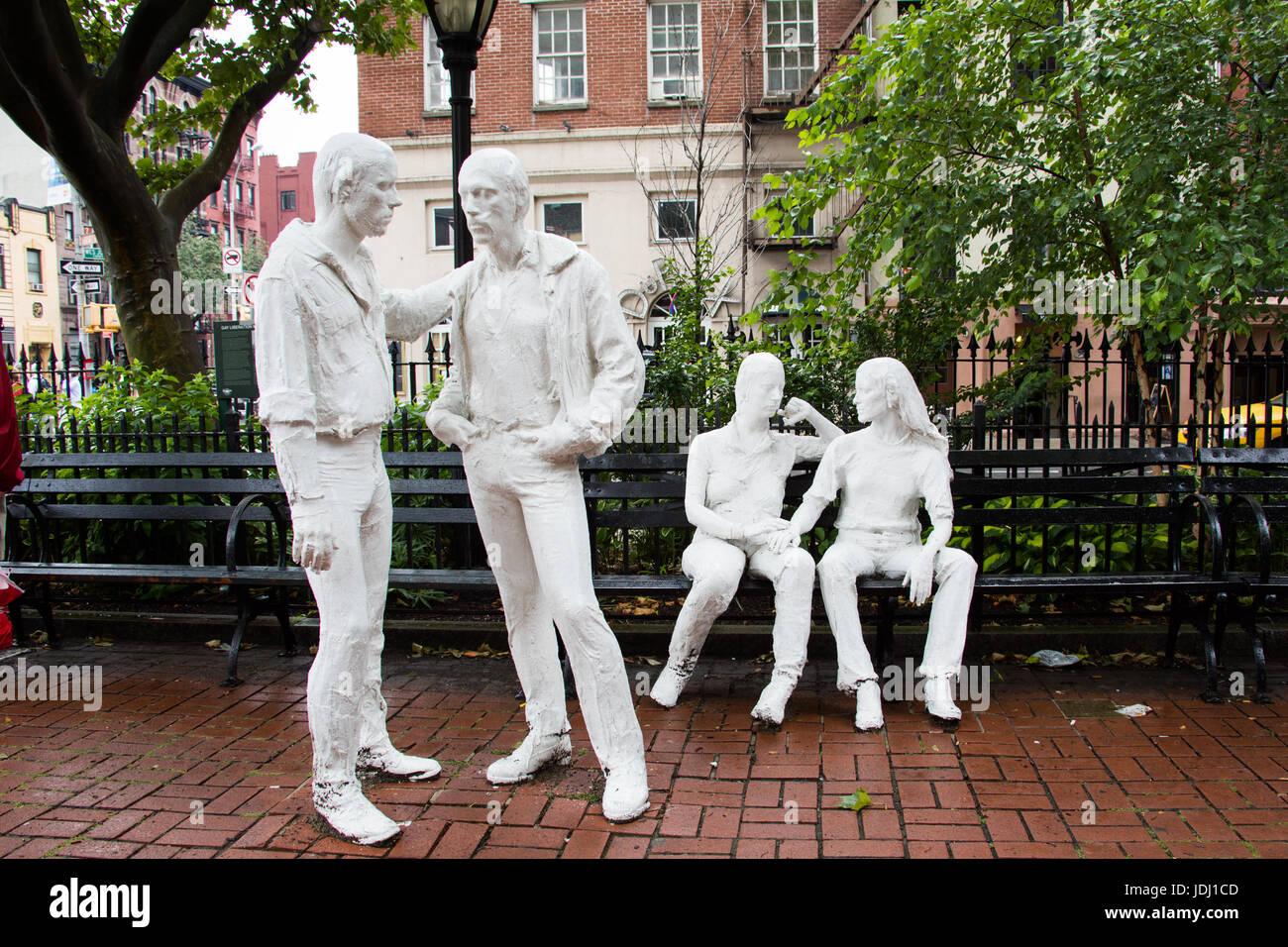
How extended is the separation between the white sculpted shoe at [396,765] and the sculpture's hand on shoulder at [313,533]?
36.5 inches

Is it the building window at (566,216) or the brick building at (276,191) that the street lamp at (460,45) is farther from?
the brick building at (276,191)

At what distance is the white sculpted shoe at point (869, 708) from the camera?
13.9 ft

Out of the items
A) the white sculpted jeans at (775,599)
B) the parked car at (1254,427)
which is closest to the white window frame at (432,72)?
the parked car at (1254,427)

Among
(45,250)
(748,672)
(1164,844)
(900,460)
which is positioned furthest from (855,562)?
(45,250)

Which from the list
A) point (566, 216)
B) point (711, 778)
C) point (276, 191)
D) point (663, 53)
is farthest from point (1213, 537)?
point (276, 191)

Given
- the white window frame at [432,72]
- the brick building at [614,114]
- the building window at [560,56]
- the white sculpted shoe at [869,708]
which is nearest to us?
the white sculpted shoe at [869,708]

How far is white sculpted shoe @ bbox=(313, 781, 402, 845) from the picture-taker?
126 inches

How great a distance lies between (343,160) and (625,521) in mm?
2689

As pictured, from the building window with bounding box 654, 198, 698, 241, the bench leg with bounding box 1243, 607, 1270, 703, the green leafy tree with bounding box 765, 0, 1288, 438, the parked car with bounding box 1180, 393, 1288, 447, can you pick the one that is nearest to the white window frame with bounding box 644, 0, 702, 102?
the building window with bounding box 654, 198, 698, 241

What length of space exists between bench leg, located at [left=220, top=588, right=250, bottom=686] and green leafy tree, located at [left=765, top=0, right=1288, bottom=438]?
3903 mm

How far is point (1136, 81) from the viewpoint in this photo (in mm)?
5871

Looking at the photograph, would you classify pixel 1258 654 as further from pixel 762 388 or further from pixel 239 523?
pixel 239 523

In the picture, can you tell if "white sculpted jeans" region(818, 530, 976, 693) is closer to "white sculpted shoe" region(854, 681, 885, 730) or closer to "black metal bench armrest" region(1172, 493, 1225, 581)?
"white sculpted shoe" region(854, 681, 885, 730)

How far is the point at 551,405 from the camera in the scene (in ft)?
11.4
